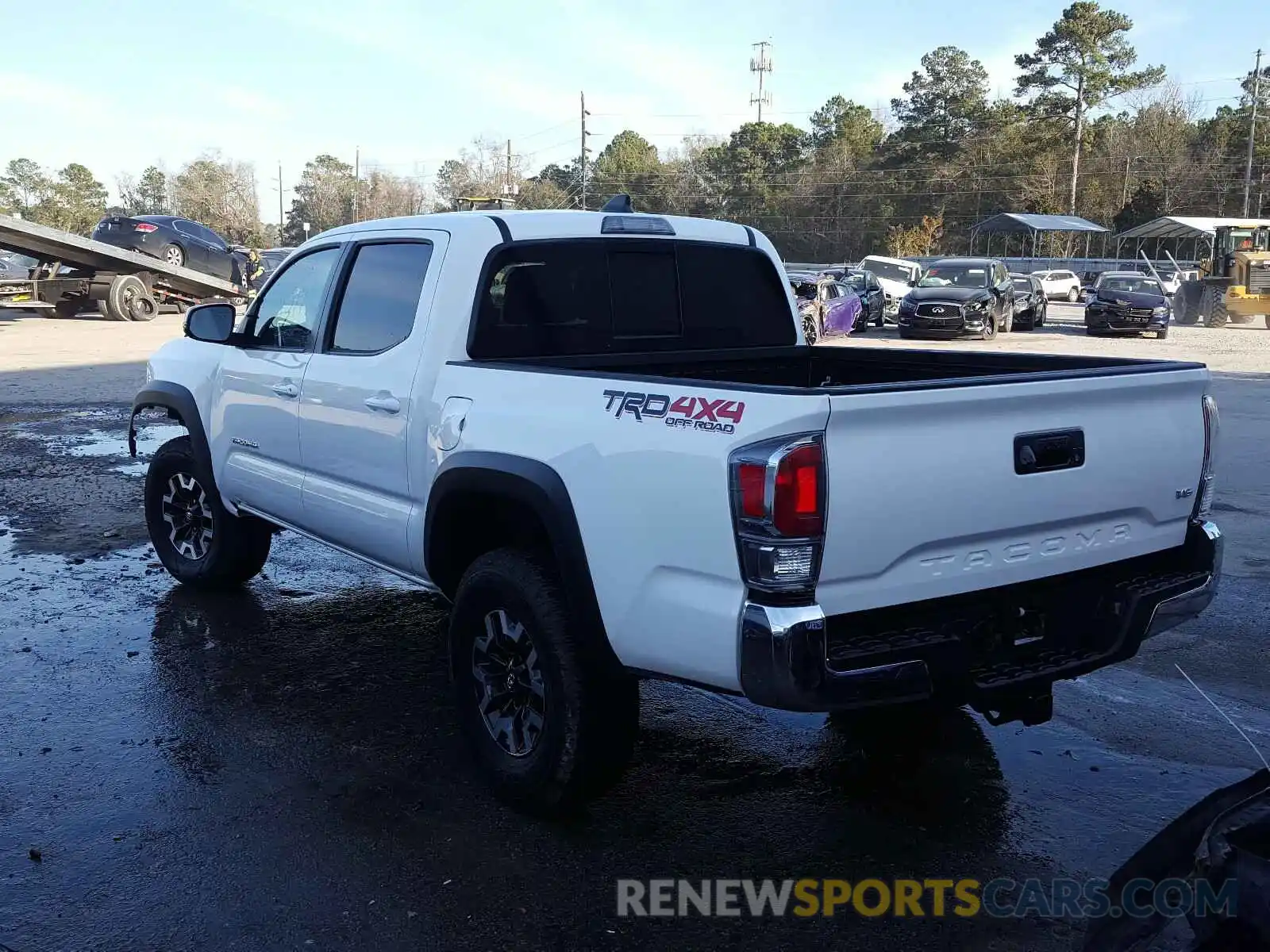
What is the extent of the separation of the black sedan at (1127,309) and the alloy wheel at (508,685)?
25957 mm

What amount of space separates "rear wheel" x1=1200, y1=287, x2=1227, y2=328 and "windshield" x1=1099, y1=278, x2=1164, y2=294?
3.90 m

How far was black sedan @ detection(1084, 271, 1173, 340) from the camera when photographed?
86.9ft

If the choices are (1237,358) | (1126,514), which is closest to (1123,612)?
(1126,514)

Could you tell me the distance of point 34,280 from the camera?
26359 mm

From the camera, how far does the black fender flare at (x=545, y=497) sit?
341 centimetres

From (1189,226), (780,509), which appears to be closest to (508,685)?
(780,509)

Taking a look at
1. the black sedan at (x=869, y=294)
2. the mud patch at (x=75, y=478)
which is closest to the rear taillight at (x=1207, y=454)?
the mud patch at (x=75, y=478)

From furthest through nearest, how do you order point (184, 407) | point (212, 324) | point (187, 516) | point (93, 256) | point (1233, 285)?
point (1233, 285)
point (93, 256)
point (187, 516)
point (184, 407)
point (212, 324)

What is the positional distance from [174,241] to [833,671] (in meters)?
29.2

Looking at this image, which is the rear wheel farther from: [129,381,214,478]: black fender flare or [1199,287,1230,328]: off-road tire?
[129,381,214,478]: black fender flare

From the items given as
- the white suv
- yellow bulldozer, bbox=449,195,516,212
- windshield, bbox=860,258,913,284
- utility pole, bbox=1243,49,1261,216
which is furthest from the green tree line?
yellow bulldozer, bbox=449,195,516,212

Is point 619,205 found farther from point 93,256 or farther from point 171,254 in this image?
point 171,254

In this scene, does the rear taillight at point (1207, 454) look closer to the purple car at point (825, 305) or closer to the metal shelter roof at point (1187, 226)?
the purple car at point (825, 305)

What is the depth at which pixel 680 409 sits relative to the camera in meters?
3.11
